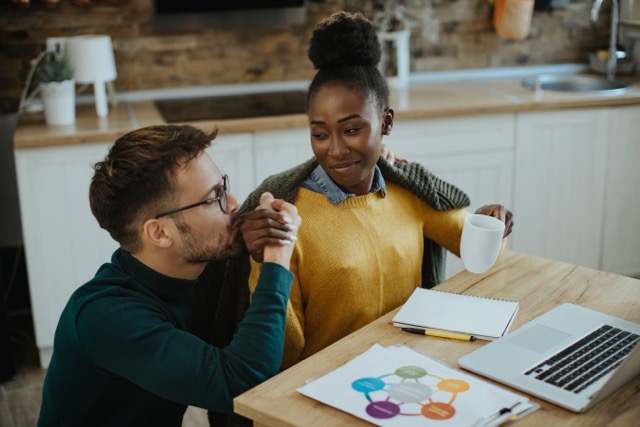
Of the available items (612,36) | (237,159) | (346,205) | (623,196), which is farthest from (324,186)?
(612,36)

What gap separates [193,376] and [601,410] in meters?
0.67

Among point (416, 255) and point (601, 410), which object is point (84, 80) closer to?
point (416, 255)

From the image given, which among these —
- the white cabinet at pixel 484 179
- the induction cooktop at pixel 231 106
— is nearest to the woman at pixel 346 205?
the white cabinet at pixel 484 179

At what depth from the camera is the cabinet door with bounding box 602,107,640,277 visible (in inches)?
139

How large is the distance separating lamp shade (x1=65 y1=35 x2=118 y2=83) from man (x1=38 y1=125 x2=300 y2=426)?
1709 millimetres

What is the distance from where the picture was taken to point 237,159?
3.13 meters

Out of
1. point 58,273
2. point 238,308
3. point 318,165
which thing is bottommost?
point 58,273

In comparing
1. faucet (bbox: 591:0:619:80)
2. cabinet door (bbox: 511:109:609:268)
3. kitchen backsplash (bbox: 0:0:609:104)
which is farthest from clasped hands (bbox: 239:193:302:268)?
faucet (bbox: 591:0:619:80)

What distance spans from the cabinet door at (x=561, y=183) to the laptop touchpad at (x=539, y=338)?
1.94 m

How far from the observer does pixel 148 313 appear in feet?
A: 4.91

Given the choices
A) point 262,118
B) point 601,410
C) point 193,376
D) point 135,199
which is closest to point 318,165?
point 135,199

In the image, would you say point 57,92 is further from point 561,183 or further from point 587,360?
point 587,360

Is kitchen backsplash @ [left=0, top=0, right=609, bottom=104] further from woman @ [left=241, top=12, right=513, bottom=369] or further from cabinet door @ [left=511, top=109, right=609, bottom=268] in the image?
woman @ [left=241, top=12, right=513, bottom=369]

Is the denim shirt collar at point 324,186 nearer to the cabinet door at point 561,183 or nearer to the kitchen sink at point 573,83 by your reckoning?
the cabinet door at point 561,183
